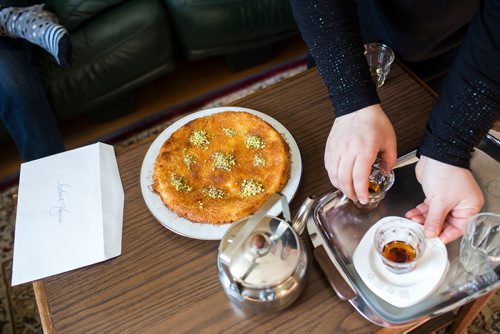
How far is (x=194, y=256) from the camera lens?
865 mm

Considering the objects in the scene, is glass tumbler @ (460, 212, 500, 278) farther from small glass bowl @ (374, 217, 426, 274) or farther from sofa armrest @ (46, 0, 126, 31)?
sofa armrest @ (46, 0, 126, 31)

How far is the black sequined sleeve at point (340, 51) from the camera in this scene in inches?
34.2

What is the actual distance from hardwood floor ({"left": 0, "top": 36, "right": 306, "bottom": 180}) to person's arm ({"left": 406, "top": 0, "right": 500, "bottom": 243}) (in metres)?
1.41

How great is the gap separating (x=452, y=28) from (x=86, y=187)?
3.01ft

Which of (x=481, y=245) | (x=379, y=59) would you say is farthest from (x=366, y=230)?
(x=379, y=59)

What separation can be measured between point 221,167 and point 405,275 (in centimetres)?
42

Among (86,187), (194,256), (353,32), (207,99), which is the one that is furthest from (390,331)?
(207,99)

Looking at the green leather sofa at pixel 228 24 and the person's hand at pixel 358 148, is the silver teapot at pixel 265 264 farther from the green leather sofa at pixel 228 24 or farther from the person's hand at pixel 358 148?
the green leather sofa at pixel 228 24

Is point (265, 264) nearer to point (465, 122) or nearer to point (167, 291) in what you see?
point (167, 291)

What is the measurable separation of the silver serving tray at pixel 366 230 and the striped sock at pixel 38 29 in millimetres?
1051

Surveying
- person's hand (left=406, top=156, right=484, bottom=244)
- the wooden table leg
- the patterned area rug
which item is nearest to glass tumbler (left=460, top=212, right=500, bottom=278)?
person's hand (left=406, top=156, right=484, bottom=244)

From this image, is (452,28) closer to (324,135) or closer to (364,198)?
(324,135)

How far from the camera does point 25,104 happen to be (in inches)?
61.1

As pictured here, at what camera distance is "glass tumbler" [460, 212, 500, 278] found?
0.78 m
